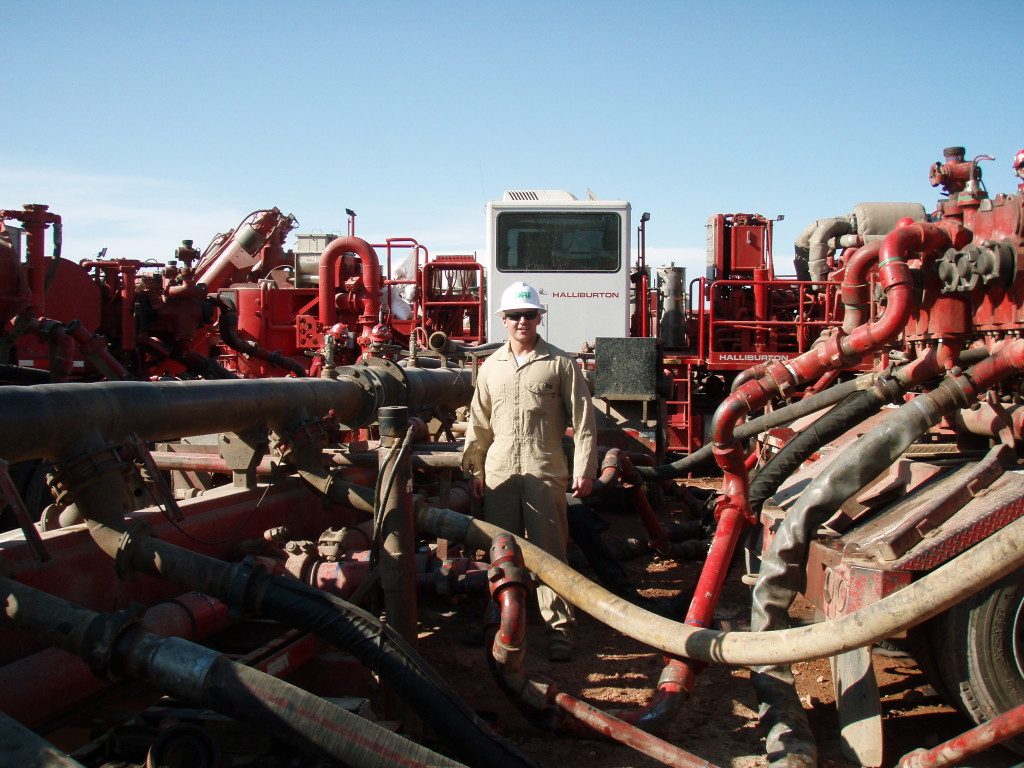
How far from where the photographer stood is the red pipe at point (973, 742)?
2.77 meters

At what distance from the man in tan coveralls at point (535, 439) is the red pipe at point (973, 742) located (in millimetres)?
1839

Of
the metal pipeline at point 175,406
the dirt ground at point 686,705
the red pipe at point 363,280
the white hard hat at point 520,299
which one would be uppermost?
the red pipe at point 363,280

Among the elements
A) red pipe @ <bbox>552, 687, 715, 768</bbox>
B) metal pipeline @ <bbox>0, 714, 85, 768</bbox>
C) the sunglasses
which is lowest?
red pipe @ <bbox>552, 687, 715, 768</bbox>

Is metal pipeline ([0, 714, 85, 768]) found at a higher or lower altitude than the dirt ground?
higher

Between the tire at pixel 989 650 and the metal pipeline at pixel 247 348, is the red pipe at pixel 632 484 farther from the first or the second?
the metal pipeline at pixel 247 348

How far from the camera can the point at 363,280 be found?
11.7 metres

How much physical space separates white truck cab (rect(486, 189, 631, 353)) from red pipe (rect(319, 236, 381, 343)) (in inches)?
98.4

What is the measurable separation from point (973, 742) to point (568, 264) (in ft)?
24.0

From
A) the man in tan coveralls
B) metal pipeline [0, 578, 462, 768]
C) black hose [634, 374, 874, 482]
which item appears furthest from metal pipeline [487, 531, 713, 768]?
black hose [634, 374, 874, 482]

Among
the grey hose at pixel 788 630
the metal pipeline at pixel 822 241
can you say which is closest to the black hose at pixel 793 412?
the grey hose at pixel 788 630

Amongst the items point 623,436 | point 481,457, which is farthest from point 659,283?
point 481,457

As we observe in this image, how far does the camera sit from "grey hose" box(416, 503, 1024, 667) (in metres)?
2.49

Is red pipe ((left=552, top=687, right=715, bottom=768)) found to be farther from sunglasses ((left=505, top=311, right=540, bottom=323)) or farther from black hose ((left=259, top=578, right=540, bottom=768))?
sunglasses ((left=505, top=311, right=540, bottom=323))

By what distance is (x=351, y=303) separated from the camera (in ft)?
38.9
